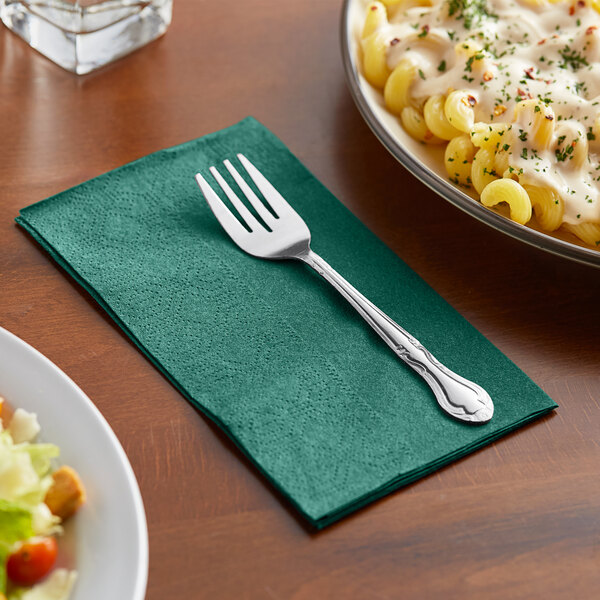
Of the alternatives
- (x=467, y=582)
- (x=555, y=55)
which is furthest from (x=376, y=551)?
(x=555, y=55)

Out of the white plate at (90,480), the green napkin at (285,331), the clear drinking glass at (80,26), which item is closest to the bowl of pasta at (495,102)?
the green napkin at (285,331)

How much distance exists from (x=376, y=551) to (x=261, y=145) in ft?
1.79

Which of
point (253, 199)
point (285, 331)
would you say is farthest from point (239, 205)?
point (285, 331)

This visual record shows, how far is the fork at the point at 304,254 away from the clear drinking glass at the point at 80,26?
30cm

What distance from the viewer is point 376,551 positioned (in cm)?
61

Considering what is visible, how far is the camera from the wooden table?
0.60 metres

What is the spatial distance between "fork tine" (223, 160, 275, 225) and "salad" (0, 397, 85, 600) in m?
0.36

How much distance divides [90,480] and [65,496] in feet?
0.08

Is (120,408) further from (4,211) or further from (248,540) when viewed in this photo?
(4,211)

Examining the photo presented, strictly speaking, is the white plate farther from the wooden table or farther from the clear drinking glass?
the clear drinking glass

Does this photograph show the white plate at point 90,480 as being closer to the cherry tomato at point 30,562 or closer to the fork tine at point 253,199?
the cherry tomato at point 30,562

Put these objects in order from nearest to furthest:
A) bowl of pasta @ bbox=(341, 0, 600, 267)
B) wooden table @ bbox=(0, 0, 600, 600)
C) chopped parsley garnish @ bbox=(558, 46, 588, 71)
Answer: wooden table @ bbox=(0, 0, 600, 600) → bowl of pasta @ bbox=(341, 0, 600, 267) → chopped parsley garnish @ bbox=(558, 46, 588, 71)

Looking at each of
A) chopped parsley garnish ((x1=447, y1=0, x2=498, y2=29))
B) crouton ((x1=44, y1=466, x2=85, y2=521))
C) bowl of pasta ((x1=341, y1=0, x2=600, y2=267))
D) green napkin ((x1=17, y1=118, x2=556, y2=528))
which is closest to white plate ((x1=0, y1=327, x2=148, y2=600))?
crouton ((x1=44, y1=466, x2=85, y2=521))

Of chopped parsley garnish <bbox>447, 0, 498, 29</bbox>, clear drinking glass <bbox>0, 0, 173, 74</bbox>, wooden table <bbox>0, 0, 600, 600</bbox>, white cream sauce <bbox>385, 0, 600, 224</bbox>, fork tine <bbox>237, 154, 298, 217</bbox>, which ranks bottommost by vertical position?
wooden table <bbox>0, 0, 600, 600</bbox>
